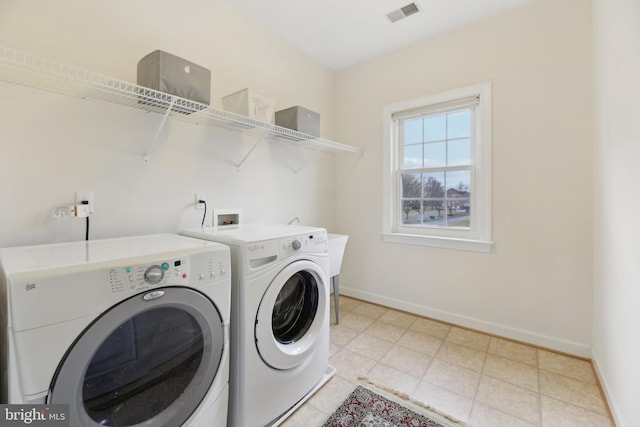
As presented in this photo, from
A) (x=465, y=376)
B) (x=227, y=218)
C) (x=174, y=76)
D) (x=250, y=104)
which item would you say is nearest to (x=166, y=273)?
(x=174, y=76)

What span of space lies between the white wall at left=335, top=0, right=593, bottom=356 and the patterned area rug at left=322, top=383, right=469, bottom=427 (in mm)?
1178

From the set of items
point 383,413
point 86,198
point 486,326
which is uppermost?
point 86,198

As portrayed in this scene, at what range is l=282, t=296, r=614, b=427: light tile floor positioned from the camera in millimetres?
1477

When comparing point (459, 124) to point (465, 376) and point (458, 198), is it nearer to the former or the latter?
point (458, 198)

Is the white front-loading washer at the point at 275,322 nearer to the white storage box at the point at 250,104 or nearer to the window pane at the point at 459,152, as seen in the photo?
the white storage box at the point at 250,104

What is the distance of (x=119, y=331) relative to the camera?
910mm

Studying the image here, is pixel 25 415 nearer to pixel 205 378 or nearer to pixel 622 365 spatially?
pixel 205 378

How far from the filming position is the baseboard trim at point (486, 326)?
2016 mm

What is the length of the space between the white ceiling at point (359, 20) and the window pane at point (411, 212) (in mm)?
1494

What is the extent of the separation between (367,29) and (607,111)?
178cm

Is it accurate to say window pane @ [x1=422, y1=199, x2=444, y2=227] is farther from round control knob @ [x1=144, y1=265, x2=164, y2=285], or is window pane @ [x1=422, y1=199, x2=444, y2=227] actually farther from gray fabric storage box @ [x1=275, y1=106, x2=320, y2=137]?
round control knob @ [x1=144, y1=265, x2=164, y2=285]

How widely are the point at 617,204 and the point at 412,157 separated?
1.54m
